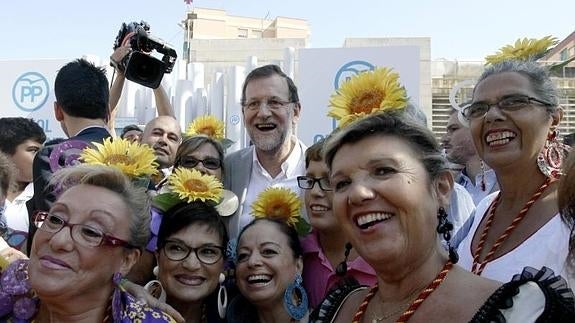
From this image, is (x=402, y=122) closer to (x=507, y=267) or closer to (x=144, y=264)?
(x=507, y=267)

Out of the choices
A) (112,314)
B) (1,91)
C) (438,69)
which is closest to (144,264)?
(112,314)

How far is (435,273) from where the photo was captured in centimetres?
171

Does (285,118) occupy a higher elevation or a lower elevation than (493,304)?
higher

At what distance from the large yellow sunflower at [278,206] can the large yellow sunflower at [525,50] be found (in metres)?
1.22

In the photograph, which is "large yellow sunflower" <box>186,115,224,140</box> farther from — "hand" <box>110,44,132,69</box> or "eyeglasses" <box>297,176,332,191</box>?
"eyeglasses" <box>297,176,332,191</box>

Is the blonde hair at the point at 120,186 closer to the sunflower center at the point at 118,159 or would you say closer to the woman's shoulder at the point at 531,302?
the sunflower center at the point at 118,159

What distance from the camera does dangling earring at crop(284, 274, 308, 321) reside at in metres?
2.69

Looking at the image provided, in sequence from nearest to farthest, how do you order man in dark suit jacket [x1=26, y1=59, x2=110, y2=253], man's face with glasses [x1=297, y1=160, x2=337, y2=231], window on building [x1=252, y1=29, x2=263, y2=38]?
man's face with glasses [x1=297, y1=160, x2=337, y2=231]
man in dark suit jacket [x1=26, y1=59, x2=110, y2=253]
window on building [x1=252, y1=29, x2=263, y2=38]

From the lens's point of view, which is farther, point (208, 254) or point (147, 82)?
point (147, 82)

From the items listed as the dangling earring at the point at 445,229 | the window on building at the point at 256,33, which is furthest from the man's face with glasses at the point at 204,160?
→ the window on building at the point at 256,33

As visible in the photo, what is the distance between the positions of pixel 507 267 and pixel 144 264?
5.46 ft

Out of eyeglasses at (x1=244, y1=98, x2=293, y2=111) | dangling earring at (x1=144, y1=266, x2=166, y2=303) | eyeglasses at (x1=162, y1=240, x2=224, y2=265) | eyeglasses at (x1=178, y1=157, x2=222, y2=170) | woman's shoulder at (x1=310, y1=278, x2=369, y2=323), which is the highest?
eyeglasses at (x1=244, y1=98, x2=293, y2=111)

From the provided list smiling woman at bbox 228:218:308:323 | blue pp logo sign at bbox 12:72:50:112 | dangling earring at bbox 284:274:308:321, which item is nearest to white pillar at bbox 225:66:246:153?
blue pp logo sign at bbox 12:72:50:112

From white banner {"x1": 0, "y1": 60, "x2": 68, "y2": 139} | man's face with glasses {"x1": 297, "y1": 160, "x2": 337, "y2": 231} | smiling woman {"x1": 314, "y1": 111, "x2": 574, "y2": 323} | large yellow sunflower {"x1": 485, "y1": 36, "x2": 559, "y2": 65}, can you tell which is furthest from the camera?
white banner {"x1": 0, "y1": 60, "x2": 68, "y2": 139}
